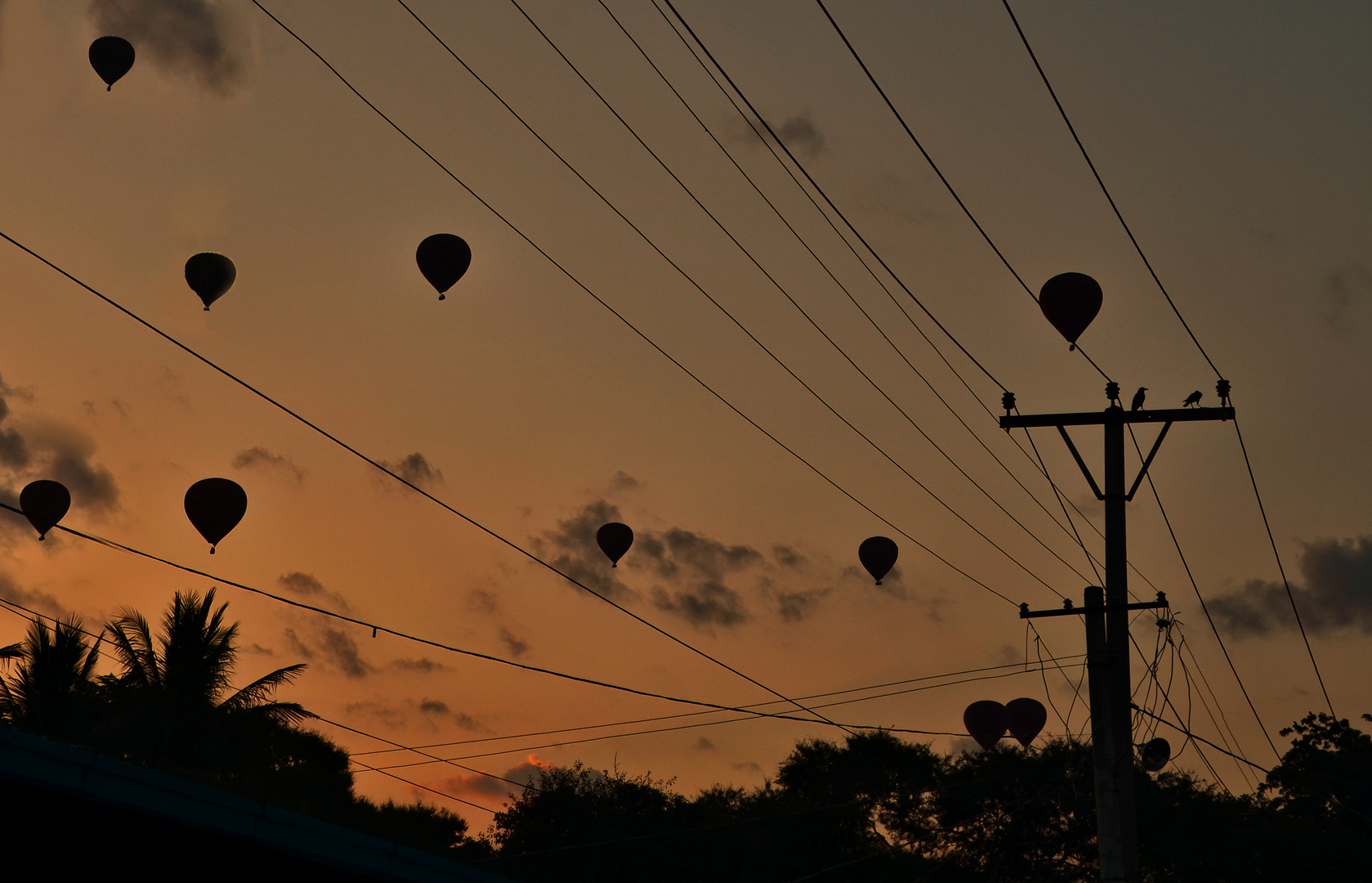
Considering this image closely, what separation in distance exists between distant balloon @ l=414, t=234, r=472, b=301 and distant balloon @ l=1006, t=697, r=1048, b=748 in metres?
11.7

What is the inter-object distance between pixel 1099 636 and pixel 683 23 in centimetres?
971

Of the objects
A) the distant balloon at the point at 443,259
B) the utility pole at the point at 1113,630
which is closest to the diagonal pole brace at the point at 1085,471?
the utility pole at the point at 1113,630

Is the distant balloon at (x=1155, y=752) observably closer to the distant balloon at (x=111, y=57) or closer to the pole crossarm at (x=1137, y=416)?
the pole crossarm at (x=1137, y=416)

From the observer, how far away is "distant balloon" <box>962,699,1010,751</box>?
797 inches

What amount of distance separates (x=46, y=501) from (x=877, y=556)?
462 inches

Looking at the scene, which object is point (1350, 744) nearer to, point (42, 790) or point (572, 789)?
point (572, 789)

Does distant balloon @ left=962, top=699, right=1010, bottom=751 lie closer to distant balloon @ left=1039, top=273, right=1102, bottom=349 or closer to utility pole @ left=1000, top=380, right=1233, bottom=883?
utility pole @ left=1000, top=380, right=1233, bottom=883

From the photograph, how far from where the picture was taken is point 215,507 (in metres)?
16.3

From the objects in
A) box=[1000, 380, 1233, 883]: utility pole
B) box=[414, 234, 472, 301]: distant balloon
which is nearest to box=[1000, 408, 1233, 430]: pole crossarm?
box=[1000, 380, 1233, 883]: utility pole

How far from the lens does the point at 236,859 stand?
6.69 metres

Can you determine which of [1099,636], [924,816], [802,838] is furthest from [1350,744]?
[1099,636]

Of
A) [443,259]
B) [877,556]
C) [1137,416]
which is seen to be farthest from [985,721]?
[443,259]

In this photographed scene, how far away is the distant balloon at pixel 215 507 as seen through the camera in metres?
16.1

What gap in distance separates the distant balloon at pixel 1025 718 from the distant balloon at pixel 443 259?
1165 centimetres
